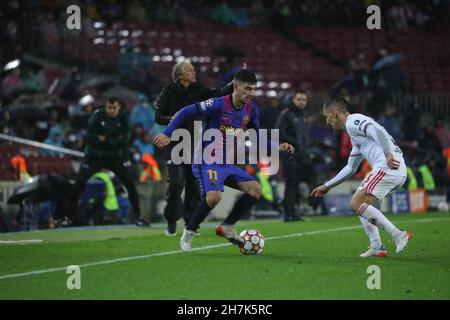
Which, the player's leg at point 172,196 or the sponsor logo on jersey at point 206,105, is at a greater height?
the sponsor logo on jersey at point 206,105

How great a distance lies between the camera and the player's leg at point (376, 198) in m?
10.6

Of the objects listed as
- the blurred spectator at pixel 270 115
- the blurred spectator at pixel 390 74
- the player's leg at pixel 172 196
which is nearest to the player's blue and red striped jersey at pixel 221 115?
the player's leg at pixel 172 196

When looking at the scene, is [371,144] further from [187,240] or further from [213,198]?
[187,240]

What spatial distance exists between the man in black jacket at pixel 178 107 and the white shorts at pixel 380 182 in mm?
3221

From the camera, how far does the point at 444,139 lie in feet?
78.4

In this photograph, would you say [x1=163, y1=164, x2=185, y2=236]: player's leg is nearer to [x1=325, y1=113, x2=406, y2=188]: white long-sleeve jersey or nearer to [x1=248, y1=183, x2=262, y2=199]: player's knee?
[x1=248, y1=183, x2=262, y2=199]: player's knee

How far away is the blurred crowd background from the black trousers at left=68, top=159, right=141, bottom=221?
2120 mm

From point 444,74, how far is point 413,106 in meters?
4.80

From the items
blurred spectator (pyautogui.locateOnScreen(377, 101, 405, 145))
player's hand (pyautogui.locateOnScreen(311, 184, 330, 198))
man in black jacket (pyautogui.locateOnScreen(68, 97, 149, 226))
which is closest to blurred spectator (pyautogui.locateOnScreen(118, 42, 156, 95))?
blurred spectator (pyautogui.locateOnScreen(377, 101, 405, 145))

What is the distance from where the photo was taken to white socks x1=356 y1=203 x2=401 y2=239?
34.9 ft

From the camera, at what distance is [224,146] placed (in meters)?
11.4

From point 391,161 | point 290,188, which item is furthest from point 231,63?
point 391,161

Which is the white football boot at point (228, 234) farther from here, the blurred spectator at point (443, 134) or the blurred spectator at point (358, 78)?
the blurred spectator at point (358, 78)

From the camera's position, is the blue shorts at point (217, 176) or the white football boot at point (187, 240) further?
the white football boot at point (187, 240)
